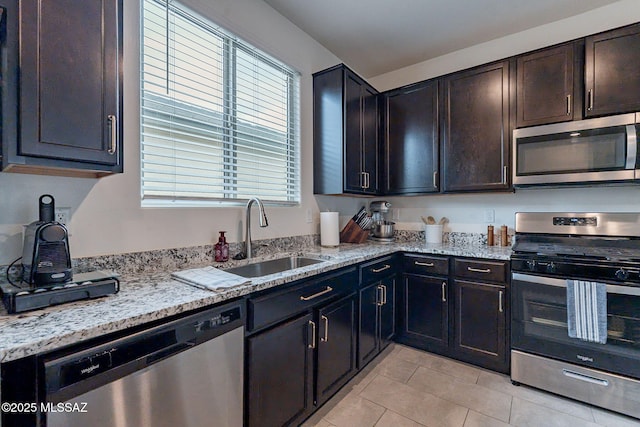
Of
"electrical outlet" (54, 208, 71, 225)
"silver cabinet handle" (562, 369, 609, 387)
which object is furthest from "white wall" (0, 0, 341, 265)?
"silver cabinet handle" (562, 369, 609, 387)

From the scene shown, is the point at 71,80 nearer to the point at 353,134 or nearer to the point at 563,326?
the point at 353,134

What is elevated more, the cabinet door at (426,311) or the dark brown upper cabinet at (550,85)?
the dark brown upper cabinet at (550,85)

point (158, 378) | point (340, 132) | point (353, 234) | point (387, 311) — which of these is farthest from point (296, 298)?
point (340, 132)

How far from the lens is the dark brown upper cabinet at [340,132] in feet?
8.43

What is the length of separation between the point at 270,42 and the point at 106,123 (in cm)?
156

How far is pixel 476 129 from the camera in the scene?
2588 millimetres

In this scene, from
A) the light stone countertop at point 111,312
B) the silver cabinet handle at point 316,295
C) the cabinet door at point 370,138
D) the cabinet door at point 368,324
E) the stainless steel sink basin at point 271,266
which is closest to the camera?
the light stone countertop at point 111,312

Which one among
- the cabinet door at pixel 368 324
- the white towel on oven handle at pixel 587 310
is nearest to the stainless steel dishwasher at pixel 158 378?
the cabinet door at pixel 368 324

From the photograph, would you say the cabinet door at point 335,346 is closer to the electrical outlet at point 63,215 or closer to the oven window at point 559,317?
the oven window at point 559,317

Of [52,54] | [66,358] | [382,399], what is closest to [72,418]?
[66,358]

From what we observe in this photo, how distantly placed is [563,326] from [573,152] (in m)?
1.24

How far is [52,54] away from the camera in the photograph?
3.44ft

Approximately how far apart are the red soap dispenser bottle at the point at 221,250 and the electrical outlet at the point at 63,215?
733 millimetres

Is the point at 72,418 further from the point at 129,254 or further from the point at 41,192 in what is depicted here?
the point at 41,192
